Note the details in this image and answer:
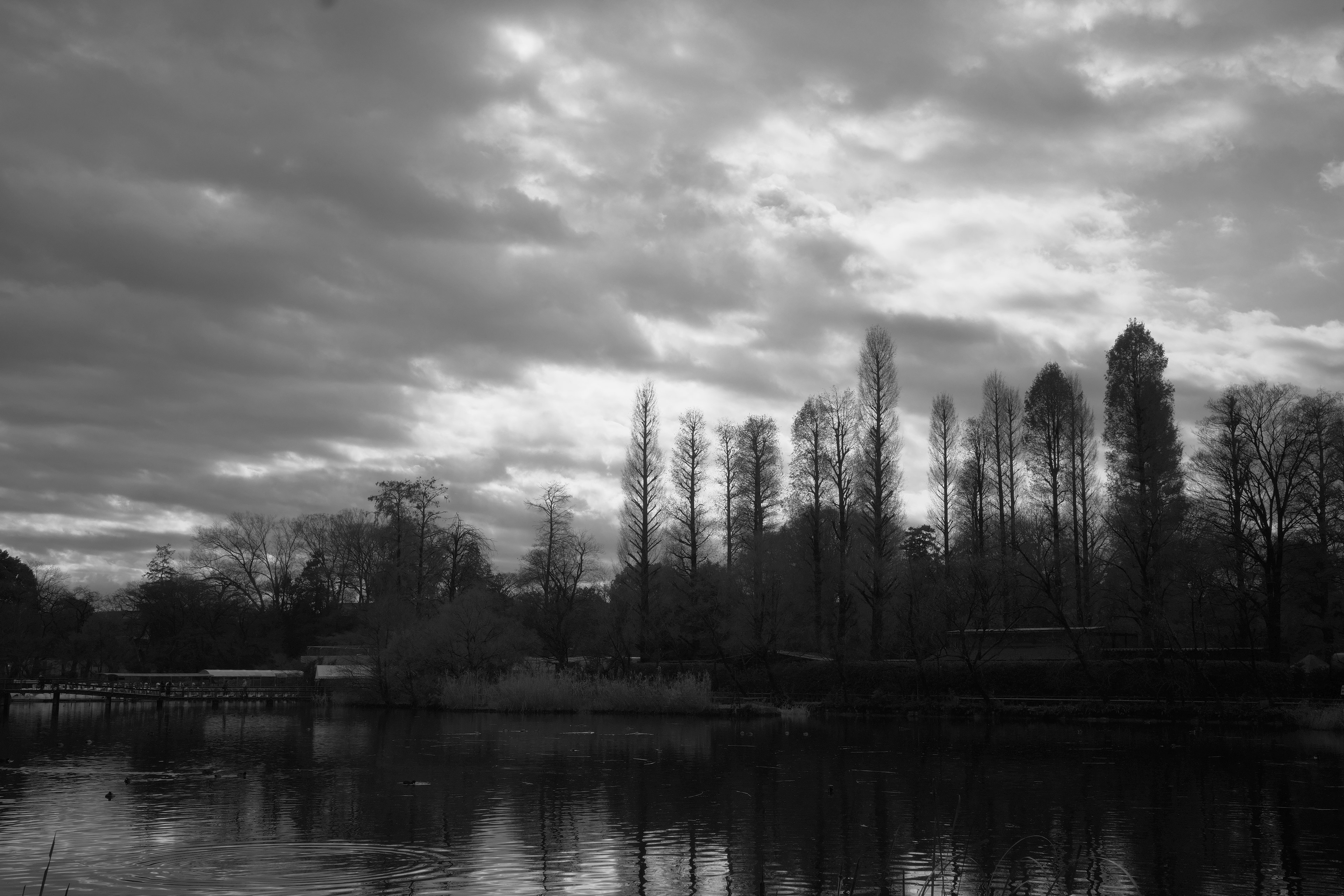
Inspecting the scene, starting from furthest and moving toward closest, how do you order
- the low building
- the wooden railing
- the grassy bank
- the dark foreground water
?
the wooden railing
the low building
the grassy bank
the dark foreground water

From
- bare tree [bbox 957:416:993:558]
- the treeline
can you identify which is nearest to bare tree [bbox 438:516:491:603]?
the treeline

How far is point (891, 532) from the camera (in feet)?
184

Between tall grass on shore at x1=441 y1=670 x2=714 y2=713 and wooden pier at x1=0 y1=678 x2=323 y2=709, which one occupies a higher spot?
tall grass on shore at x1=441 y1=670 x2=714 y2=713

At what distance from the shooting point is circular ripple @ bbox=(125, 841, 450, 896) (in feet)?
44.2

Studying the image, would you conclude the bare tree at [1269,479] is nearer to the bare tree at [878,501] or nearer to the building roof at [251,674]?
the bare tree at [878,501]

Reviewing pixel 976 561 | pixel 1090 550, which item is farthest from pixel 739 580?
pixel 1090 550

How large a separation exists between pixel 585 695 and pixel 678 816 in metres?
31.7

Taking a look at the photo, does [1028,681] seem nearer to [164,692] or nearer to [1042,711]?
[1042,711]

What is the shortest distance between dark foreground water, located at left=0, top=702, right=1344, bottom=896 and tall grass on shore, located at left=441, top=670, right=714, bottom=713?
40.6 feet

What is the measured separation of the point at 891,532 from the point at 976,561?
4.83 m

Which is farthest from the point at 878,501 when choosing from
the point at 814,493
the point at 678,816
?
the point at 678,816

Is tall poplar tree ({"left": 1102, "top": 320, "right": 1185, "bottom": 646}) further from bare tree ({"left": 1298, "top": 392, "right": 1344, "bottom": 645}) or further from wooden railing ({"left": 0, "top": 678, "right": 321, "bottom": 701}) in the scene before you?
wooden railing ({"left": 0, "top": 678, "right": 321, "bottom": 701})

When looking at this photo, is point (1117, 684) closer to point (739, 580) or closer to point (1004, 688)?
point (1004, 688)

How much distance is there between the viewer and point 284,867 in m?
14.6
